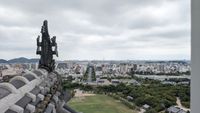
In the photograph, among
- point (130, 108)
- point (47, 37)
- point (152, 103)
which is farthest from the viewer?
point (130, 108)

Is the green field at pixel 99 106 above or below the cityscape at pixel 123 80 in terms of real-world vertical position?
below

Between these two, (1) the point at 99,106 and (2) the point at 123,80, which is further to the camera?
(2) the point at 123,80

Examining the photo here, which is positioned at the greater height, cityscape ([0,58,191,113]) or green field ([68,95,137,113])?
cityscape ([0,58,191,113])

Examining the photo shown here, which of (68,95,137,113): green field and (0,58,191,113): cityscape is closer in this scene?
(0,58,191,113): cityscape

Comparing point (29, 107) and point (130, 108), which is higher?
point (29, 107)

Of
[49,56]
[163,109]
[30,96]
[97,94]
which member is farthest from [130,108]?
[30,96]

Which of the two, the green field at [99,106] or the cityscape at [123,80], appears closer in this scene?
the cityscape at [123,80]
